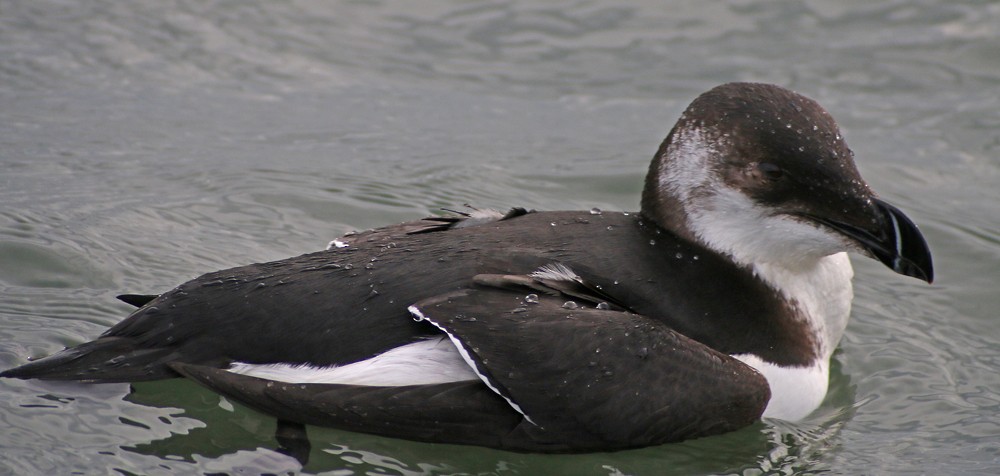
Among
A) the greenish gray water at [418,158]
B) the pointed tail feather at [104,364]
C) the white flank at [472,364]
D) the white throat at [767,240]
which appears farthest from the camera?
the white throat at [767,240]

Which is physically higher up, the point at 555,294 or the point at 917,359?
the point at 555,294

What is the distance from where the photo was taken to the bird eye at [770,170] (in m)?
5.04

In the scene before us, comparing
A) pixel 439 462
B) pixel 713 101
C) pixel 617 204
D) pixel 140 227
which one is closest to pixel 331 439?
pixel 439 462

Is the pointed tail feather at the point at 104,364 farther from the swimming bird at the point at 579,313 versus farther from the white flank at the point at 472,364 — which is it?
the white flank at the point at 472,364

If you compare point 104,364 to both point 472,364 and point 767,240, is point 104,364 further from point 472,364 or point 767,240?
point 767,240

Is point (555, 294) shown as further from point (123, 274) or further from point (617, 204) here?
point (617, 204)

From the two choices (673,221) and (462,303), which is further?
(673,221)

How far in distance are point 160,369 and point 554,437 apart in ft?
4.62

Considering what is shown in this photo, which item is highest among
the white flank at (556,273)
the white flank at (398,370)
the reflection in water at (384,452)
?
the white flank at (556,273)

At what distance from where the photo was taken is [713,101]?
17.0ft

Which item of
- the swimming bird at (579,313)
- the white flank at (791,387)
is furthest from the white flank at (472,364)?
the white flank at (791,387)

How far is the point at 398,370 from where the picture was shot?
4.57 m

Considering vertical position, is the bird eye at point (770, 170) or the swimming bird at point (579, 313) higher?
the bird eye at point (770, 170)

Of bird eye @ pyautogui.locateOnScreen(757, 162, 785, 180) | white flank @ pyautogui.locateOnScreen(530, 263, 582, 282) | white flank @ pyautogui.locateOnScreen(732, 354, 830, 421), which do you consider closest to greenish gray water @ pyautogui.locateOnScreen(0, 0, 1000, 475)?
white flank @ pyautogui.locateOnScreen(732, 354, 830, 421)
